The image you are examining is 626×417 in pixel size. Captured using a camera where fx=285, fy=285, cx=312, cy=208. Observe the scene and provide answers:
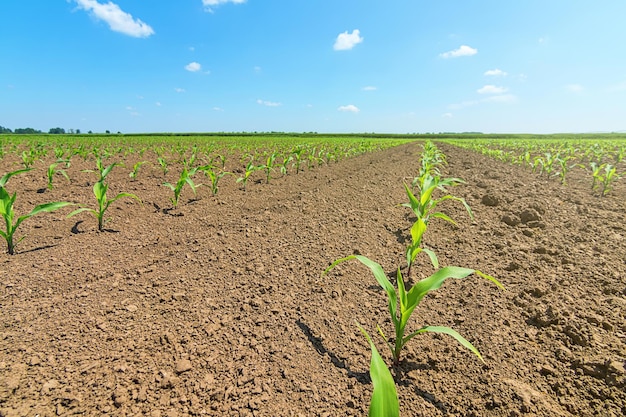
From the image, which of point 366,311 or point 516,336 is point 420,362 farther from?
point 516,336

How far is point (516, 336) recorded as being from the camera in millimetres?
1566

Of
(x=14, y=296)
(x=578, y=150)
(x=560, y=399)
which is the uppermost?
(x=578, y=150)

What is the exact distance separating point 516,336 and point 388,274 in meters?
0.88

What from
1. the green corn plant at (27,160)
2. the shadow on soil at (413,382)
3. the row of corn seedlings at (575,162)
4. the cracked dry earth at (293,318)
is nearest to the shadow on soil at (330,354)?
the cracked dry earth at (293,318)

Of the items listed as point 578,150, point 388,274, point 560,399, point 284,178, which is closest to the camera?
point 560,399

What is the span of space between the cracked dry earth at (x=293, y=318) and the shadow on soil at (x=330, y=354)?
0.4 inches

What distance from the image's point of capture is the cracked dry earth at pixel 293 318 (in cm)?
123

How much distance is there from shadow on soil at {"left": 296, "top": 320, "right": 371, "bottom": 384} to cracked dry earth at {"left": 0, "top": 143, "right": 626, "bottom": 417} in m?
0.01

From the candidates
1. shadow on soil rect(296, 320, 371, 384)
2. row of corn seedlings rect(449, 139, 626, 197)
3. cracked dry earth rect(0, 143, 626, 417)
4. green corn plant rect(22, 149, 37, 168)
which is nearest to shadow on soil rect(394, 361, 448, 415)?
cracked dry earth rect(0, 143, 626, 417)

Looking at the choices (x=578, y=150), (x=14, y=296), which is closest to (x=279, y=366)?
(x=14, y=296)

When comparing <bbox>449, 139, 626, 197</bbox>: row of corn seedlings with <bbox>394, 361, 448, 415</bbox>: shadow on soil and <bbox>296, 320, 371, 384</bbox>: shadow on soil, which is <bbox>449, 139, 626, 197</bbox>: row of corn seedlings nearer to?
<bbox>394, 361, 448, 415</bbox>: shadow on soil

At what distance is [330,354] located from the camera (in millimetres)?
1464

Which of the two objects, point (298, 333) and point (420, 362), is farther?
point (298, 333)

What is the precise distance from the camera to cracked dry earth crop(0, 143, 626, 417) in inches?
48.4
